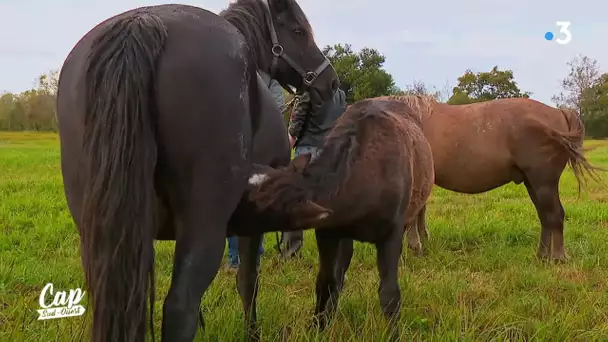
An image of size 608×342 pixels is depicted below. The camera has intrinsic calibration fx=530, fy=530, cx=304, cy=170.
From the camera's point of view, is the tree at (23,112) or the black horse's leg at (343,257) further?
the tree at (23,112)

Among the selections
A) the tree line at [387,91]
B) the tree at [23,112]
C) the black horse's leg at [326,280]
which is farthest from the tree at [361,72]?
the tree at [23,112]

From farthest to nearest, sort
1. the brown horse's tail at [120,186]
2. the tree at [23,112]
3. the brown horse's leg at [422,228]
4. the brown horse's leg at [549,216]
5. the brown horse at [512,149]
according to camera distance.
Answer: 1. the tree at [23,112]
2. the brown horse's leg at [422,228]
3. the brown horse at [512,149]
4. the brown horse's leg at [549,216]
5. the brown horse's tail at [120,186]

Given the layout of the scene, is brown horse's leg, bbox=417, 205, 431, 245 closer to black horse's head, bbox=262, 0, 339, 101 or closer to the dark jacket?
the dark jacket

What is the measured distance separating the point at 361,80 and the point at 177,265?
71.3ft

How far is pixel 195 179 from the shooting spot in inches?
74.3

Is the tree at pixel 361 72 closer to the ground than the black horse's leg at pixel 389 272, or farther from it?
farther from it

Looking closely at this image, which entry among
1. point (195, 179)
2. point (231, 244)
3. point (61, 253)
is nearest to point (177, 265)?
point (195, 179)

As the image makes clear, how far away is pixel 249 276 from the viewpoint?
3.15 metres

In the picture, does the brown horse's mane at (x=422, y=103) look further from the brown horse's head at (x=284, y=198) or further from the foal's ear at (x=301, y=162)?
the brown horse's head at (x=284, y=198)

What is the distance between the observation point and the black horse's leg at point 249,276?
10.1 feet

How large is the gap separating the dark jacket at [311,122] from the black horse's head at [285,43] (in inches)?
70.9

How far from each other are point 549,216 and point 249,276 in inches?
144

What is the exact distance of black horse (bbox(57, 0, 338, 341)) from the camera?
1.80m

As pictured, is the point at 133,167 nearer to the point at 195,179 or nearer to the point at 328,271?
the point at 195,179
